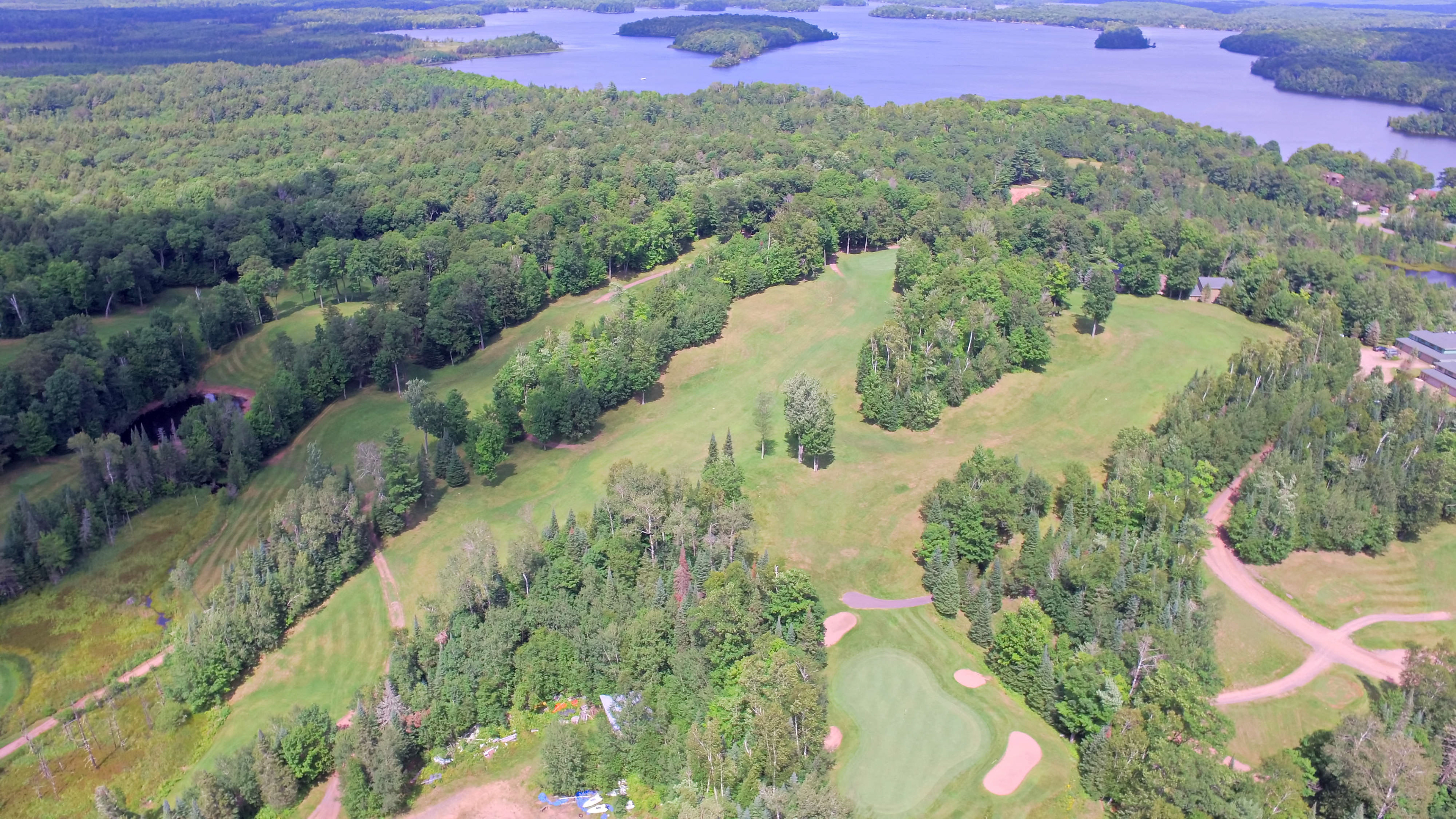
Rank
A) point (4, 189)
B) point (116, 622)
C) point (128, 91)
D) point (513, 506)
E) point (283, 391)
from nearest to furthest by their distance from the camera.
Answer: point (116, 622) < point (513, 506) < point (283, 391) < point (4, 189) < point (128, 91)

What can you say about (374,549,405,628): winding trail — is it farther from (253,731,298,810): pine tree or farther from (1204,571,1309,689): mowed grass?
(1204,571,1309,689): mowed grass

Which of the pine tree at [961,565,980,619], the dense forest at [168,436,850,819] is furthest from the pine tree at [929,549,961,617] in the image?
the dense forest at [168,436,850,819]

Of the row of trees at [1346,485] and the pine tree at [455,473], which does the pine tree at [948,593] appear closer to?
the row of trees at [1346,485]

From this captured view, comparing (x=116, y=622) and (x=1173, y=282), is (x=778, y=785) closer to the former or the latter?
(x=116, y=622)

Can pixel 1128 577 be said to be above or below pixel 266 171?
below

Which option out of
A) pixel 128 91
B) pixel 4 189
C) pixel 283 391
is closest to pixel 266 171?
pixel 4 189

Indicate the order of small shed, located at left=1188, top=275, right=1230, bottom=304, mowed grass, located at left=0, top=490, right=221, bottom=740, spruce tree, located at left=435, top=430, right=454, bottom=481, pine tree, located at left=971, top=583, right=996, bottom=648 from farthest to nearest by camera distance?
1. small shed, located at left=1188, top=275, right=1230, bottom=304
2. spruce tree, located at left=435, top=430, right=454, bottom=481
3. pine tree, located at left=971, top=583, right=996, bottom=648
4. mowed grass, located at left=0, top=490, right=221, bottom=740

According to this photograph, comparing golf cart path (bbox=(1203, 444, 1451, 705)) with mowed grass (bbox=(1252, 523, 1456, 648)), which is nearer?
golf cart path (bbox=(1203, 444, 1451, 705))
